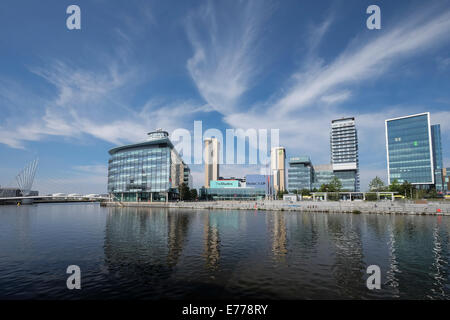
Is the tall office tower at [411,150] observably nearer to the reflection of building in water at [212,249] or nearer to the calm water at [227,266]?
the calm water at [227,266]

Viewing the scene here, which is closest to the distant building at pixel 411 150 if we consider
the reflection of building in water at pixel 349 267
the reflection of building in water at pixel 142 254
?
the reflection of building in water at pixel 349 267

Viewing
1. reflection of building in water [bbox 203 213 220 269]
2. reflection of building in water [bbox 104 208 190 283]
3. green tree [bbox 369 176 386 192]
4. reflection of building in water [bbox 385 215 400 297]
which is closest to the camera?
reflection of building in water [bbox 385 215 400 297]

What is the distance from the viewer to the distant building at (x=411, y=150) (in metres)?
183

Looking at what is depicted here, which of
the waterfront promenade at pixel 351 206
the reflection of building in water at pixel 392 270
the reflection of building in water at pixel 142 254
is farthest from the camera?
the waterfront promenade at pixel 351 206

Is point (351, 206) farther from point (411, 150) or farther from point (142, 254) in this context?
point (411, 150)

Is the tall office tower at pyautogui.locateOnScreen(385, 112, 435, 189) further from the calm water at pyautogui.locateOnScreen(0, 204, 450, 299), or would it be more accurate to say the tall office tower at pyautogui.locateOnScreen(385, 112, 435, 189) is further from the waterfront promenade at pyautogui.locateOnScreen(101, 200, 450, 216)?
the calm water at pyautogui.locateOnScreen(0, 204, 450, 299)

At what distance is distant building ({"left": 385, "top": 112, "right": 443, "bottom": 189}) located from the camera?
183 metres

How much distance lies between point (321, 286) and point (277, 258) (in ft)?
27.6

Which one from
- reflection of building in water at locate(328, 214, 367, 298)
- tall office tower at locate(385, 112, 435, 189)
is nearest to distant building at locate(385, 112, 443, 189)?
tall office tower at locate(385, 112, 435, 189)

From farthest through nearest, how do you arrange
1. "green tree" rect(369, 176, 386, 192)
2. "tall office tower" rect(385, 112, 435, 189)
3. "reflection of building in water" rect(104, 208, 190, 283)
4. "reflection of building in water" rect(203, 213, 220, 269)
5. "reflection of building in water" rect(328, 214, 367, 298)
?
"tall office tower" rect(385, 112, 435, 189) → "green tree" rect(369, 176, 386, 192) → "reflection of building in water" rect(203, 213, 220, 269) → "reflection of building in water" rect(104, 208, 190, 283) → "reflection of building in water" rect(328, 214, 367, 298)

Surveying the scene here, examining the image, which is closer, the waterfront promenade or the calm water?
the calm water
